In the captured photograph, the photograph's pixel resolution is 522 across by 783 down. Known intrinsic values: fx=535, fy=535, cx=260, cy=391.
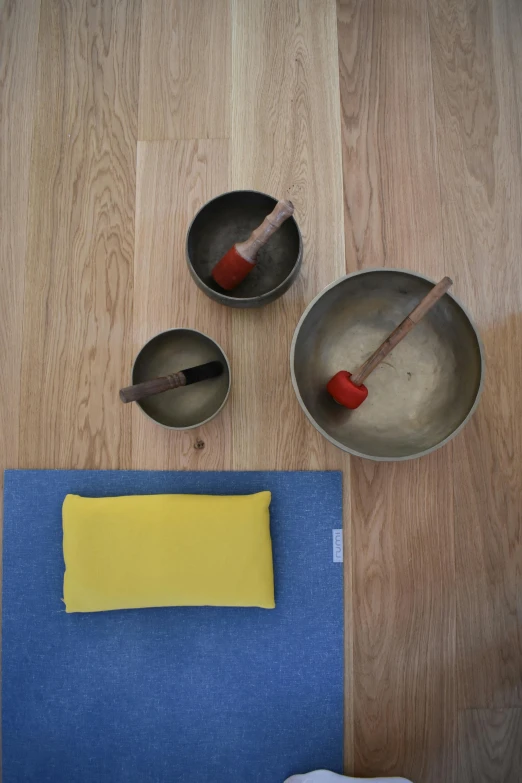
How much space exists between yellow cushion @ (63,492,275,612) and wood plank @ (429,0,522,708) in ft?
1.26

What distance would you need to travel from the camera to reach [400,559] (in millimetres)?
975

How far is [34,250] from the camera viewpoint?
3.37 ft

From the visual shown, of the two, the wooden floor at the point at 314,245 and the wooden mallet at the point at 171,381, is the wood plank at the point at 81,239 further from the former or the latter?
the wooden mallet at the point at 171,381

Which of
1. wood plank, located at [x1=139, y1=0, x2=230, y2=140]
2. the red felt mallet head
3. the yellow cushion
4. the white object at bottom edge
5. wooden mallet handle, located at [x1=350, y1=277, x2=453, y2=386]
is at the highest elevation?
wood plank, located at [x1=139, y1=0, x2=230, y2=140]

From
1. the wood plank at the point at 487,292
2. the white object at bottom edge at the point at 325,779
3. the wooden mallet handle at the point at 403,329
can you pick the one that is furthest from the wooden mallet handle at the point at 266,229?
the white object at bottom edge at the point at 325,779

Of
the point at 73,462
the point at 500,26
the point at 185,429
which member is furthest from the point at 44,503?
the point at 500,26

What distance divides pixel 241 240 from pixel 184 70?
0.38 m

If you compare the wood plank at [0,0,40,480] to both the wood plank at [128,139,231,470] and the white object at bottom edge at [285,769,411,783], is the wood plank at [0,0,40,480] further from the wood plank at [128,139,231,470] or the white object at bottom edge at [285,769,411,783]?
the white object at bottom edge at [285,769,411,783]

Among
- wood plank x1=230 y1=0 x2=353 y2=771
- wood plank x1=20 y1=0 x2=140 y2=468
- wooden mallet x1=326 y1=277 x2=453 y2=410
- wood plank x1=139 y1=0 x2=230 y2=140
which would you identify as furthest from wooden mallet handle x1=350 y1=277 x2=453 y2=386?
wood plank x1=139 y1=0 x2=230 y2=140

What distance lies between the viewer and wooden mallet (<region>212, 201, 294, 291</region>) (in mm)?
803

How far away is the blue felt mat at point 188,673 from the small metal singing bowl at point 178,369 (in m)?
0.12

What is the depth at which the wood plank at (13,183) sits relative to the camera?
3.32 ft

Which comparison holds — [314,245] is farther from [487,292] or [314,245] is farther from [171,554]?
[171,554]

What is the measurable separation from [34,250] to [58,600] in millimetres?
656
